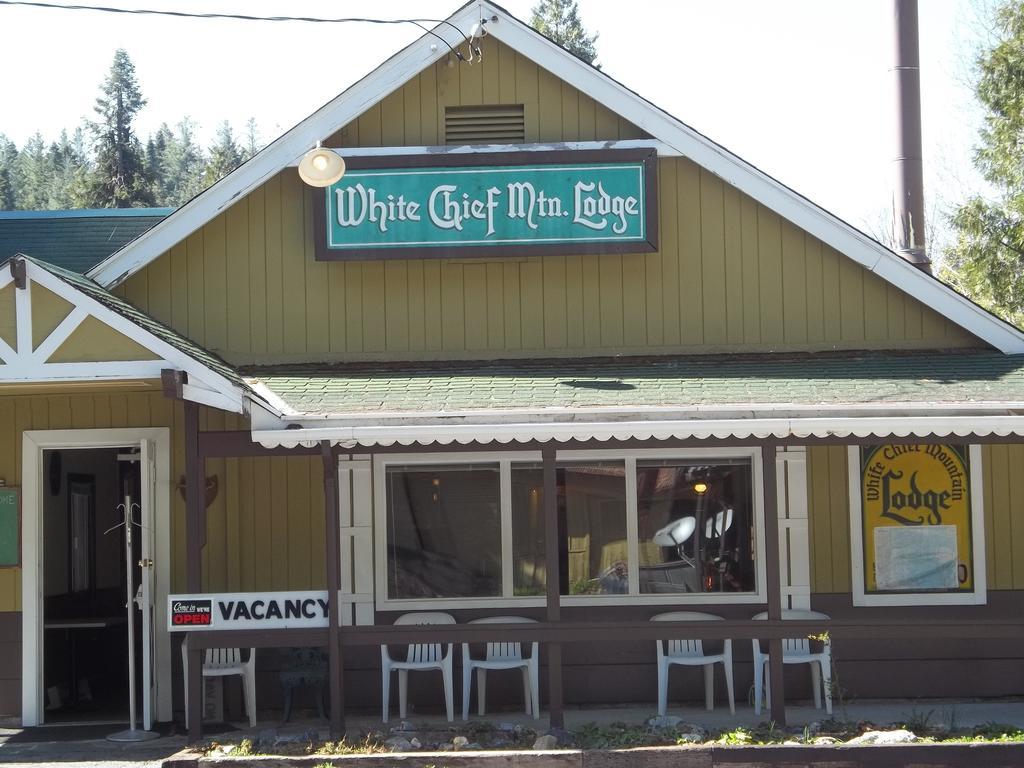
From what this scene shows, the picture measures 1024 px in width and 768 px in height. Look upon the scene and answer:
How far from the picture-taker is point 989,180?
16984 mm

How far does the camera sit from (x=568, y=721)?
945 cm

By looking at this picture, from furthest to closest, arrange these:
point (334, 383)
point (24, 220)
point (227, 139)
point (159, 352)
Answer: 1. point (227, 139)
2. point (24, 220)
3. point (334, 383)
4. point (159, 352)

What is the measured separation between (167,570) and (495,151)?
4269 mm

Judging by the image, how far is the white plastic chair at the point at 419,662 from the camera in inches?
373

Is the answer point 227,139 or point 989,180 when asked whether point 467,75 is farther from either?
point 227,139

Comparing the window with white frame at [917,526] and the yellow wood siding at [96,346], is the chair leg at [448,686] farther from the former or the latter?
the window with white frame at [917,526]

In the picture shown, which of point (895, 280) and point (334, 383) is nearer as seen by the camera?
point (334, 383)

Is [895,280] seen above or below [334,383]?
above

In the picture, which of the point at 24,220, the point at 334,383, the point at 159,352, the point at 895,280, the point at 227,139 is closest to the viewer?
the point at 159,352

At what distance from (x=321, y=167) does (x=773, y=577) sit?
4287 millimetres

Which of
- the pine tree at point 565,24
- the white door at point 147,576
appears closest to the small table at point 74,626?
the white door at point 147,576

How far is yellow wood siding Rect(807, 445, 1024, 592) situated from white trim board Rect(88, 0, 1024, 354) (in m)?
1.01

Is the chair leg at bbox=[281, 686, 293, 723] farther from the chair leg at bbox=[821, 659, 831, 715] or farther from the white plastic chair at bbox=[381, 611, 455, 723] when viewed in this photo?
the chair leg at bbox=[821, 659, 831, 715]

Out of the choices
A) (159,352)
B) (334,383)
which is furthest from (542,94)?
(159,352)
